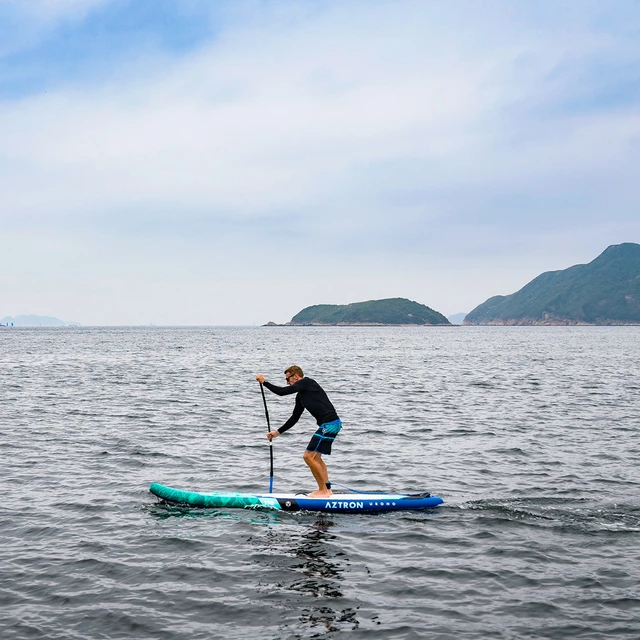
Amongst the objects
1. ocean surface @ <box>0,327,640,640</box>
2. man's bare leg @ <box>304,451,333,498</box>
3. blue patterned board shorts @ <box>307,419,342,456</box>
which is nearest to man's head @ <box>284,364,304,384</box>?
blue patterned board shorts @ <box>307,419,342,456</box>

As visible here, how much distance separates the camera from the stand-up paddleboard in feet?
47.2

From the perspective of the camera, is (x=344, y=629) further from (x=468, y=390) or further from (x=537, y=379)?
(x=537, y=379)

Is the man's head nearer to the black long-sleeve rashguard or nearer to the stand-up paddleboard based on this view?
the black long-sleeve rashguard

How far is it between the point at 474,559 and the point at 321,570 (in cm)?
267

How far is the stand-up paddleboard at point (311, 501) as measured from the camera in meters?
14.4

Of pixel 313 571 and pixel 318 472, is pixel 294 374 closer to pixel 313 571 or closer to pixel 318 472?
pixel 318 472

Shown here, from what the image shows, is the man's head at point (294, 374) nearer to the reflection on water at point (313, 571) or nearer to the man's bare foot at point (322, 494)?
the man's bare foot at point (322, 494)

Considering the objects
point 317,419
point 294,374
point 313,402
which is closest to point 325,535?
point 317,419

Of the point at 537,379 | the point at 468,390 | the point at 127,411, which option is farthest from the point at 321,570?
the point at 537,379

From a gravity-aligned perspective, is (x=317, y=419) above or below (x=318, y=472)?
above

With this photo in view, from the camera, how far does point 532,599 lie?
9.77 m

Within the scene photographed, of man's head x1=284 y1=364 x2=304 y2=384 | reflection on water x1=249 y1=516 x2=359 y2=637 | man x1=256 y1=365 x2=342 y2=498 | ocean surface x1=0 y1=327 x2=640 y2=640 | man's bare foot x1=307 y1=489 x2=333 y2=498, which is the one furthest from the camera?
man's bare foot x1=307 y1=489 x2=333 y2=498

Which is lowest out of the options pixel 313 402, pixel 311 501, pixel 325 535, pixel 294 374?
pixel 325 535

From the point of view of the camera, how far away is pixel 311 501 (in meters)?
14.5
